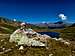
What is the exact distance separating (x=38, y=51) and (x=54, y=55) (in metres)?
1.81

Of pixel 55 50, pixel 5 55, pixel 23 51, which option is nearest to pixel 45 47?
pixel 55 50

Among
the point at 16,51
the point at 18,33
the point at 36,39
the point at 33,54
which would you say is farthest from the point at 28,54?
the point at 18,33

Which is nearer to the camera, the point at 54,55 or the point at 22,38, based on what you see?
the point at 54,55

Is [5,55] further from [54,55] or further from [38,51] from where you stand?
[54,55]

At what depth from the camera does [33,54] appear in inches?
714

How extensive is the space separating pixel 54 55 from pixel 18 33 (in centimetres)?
752

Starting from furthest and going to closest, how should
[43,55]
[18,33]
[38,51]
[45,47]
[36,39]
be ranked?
[18,33]
[36,39]
[45,47]
[38,51]
[43,55]

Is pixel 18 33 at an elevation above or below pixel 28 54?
above

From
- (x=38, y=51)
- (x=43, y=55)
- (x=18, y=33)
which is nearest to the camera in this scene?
(x=43, y=55)

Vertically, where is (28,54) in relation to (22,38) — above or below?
below

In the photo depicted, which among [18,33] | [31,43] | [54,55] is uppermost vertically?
[18,33]

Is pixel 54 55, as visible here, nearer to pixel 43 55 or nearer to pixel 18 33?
pixel 43 55

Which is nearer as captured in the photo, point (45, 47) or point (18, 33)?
Result: point (45, 47)

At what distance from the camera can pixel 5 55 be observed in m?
18.6
